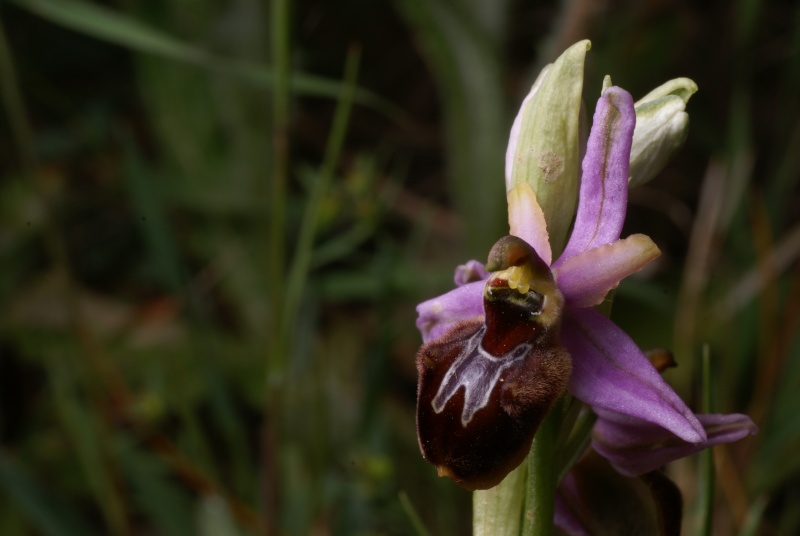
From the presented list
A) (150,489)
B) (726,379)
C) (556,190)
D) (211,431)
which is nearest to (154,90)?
(211,431)

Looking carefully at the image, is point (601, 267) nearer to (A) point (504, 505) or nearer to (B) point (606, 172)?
(B) point (606, 172)

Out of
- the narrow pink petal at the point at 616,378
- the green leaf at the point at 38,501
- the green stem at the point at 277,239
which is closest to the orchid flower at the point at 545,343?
the narrow pink petal at the point at 616,378

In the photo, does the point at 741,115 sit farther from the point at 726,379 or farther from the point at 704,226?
the point at 726,379

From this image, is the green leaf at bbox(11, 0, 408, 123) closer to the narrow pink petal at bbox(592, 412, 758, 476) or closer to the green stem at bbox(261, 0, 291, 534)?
the green stem at bbox(261, 0, 291, 534)

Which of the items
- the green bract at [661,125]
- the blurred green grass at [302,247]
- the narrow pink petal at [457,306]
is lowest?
the narrow pink petal at [457,306]

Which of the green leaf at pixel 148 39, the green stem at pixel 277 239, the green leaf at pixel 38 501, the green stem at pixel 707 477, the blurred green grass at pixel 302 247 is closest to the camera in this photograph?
the green stem at pixel 707 477

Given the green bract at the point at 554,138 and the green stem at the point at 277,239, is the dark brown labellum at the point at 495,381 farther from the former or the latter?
the green stem at the point at 277,239

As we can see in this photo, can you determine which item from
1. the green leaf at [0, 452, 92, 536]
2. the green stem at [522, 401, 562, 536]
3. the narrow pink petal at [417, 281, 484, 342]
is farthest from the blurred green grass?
the green stem at [522, 401, 562, 536]
